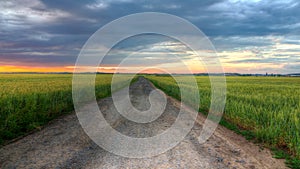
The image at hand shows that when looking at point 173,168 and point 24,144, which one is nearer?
point 173,168

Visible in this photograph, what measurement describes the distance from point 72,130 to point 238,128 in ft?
20.7

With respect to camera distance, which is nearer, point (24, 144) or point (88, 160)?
point (88, 160)

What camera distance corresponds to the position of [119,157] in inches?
249

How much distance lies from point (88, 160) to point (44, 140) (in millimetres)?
2530

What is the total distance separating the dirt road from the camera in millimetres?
5887

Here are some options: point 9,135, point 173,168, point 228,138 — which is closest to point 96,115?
point 9,135

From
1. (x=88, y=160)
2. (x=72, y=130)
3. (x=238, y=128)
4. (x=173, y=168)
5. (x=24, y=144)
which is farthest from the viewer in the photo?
(x=238, y=128)

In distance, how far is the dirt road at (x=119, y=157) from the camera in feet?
19.3

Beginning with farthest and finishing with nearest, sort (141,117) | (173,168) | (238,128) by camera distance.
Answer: (141,117) < (238,128) < (173,168)

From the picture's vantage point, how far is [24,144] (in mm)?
7523

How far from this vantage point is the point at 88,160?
605 cm

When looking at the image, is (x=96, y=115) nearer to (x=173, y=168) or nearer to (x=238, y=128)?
(x=238, y=128)

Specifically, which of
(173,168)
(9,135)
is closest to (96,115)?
(9,135)

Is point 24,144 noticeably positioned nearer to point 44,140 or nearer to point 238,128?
point 44,140
